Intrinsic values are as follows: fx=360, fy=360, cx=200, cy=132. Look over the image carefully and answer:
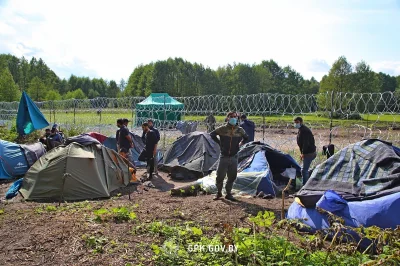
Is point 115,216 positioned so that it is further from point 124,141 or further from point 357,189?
point 124,141

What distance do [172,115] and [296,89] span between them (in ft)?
136

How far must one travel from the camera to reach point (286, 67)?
73.4 meters

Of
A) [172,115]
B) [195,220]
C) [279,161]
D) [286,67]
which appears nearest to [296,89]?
[286,67]

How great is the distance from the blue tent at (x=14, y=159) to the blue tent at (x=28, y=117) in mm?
4773

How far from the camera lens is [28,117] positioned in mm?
15172

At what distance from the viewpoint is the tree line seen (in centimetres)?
4100

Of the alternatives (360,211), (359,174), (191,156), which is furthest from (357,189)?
(191,156)

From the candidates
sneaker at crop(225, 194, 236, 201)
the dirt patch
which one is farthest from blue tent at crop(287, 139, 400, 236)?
sneaker at crop(225, 194, 236, 201)

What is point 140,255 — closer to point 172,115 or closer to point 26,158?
point 26,158

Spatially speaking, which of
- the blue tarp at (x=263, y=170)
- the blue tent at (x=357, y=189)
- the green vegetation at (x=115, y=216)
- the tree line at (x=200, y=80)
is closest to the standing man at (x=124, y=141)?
the blue tarp at (x=263, y=170)

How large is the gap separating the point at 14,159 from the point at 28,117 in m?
5.44

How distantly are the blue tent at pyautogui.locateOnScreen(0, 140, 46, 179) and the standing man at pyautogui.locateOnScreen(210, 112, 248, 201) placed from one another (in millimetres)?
6169

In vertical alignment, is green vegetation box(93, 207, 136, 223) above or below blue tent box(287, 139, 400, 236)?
below

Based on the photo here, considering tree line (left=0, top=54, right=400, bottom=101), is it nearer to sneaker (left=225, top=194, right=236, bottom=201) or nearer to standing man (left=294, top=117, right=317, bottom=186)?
standing man (left=294, top=117, right=317, bottom=186)
